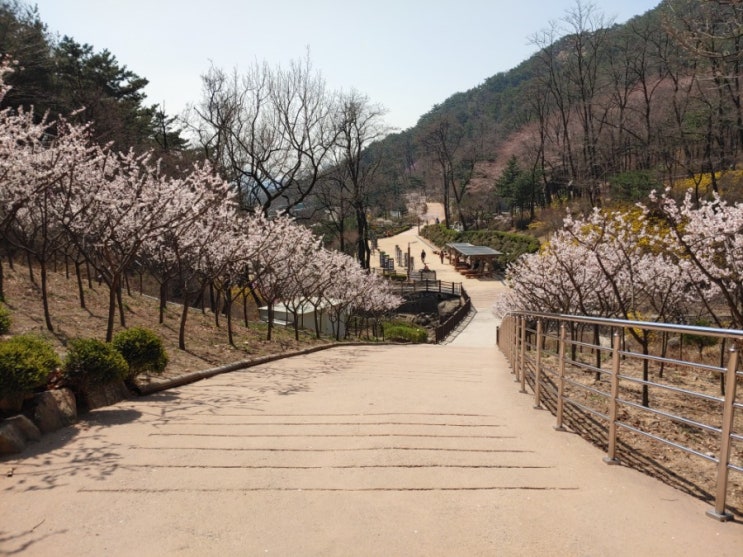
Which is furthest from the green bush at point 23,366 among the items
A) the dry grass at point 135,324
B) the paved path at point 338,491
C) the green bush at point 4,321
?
the green bush at point 4,321

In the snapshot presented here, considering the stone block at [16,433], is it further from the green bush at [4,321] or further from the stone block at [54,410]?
the green bush at [4,321]

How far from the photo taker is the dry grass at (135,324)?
899cm

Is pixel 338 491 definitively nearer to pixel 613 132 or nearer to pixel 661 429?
pixel 661 429

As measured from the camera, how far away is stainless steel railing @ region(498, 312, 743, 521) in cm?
280

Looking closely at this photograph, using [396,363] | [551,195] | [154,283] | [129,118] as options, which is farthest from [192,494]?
[551,195]

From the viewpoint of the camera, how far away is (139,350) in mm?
6379

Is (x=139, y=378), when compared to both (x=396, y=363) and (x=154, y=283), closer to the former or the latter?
(x=396, y=363)

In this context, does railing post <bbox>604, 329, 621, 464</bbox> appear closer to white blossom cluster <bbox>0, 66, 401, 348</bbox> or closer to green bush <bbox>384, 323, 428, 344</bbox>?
white blossom cluster <bbox>0, 66, 401, 348</bbox>

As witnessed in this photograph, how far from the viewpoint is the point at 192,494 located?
10.4ft

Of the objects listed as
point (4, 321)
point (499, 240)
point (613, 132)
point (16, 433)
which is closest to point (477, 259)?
point (499, 240)

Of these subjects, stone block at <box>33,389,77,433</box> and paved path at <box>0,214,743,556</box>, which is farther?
stone block at <box>33,389,77,433</box>

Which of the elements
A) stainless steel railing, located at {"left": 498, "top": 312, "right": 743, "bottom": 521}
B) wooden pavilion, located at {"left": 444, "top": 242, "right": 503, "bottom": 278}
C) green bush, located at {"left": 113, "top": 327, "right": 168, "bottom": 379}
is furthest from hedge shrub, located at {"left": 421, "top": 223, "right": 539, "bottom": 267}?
green bush, located at {"left": 113, "top": 327, "right": 168, "bottom": 379}

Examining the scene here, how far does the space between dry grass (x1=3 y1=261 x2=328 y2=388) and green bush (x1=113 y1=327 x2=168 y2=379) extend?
2.85 ft

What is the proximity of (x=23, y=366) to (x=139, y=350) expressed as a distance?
2.00 meters
